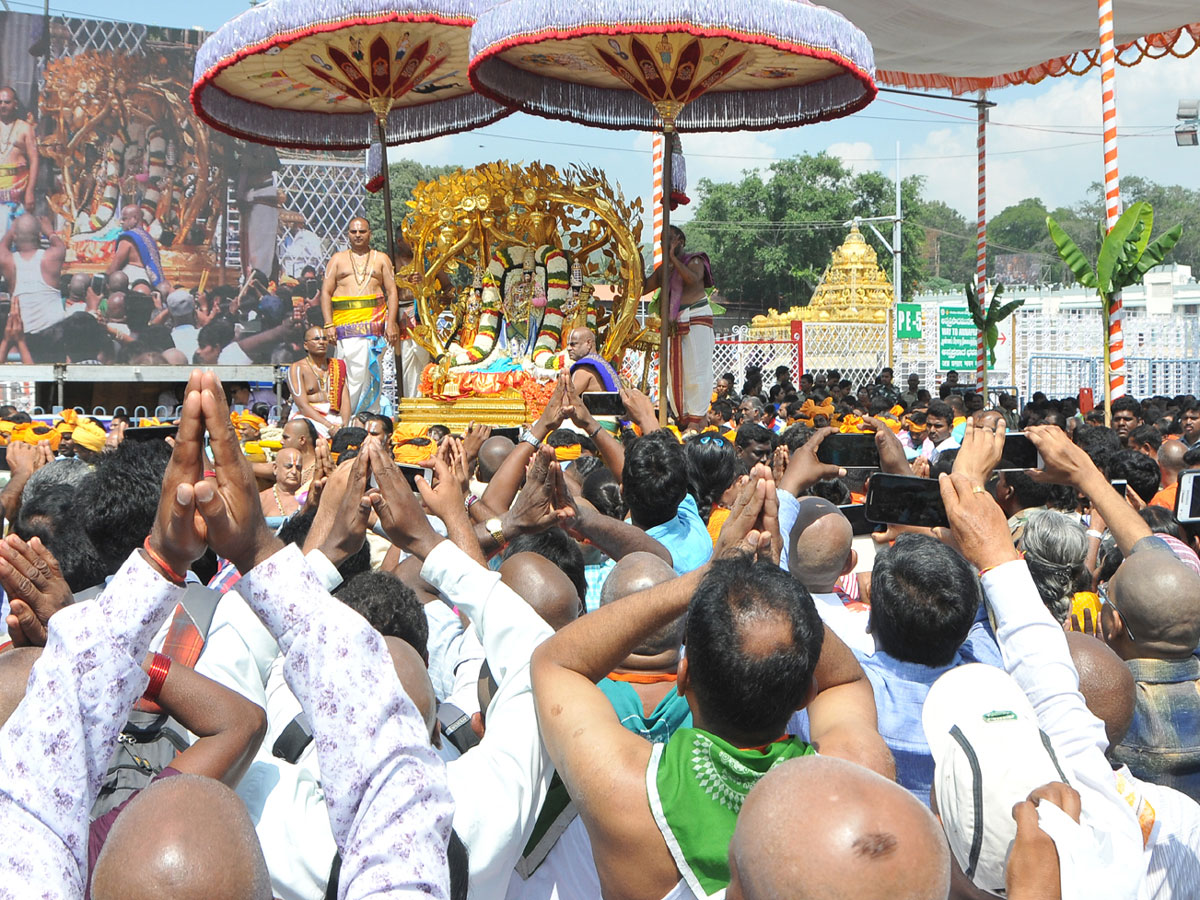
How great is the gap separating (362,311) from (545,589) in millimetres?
8036

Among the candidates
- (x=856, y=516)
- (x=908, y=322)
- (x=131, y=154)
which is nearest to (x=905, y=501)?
(x=856, y=516)

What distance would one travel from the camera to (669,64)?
8984 mm

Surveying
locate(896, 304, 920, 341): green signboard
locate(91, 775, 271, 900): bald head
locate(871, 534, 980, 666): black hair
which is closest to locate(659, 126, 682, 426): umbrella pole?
locate(871, 534, 980, 666): black hair

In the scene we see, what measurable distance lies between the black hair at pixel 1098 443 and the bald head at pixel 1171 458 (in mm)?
241

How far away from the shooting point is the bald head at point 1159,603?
250cm

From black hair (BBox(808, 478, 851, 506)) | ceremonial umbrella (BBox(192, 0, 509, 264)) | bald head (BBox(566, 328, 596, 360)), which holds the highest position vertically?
ceremonial umbrella (BBox(192, 0, 509, 264))

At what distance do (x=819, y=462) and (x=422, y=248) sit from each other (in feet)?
25.7

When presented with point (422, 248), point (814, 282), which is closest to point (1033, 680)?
point (422, 248)

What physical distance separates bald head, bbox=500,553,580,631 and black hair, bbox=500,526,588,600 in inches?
16.4

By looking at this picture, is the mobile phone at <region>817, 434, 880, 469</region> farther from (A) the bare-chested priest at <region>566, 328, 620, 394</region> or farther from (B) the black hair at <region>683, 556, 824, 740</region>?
(A) the bare-chested priest at <region>566, 328, 620, 394</region>

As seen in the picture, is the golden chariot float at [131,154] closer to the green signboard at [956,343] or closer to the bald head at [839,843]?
the green signboard at [956,343]

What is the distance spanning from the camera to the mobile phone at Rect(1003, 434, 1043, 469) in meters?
2.80

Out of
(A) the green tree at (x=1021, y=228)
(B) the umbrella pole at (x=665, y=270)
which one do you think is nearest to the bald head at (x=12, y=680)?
(B) the umbrella pole at (x=665, y=270)

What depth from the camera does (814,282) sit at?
44.6 metres
